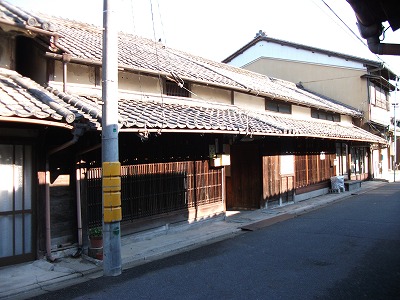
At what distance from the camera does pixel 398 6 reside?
17.9 feet

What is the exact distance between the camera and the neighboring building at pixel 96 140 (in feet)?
23.6

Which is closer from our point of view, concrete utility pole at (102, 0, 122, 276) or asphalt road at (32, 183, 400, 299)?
asphalt road at (32, 183, 400, 299)

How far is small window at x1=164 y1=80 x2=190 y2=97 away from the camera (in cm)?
1170

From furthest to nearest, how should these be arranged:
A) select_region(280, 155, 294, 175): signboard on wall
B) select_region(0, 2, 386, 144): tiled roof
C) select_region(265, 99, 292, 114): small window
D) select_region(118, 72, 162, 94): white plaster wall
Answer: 1. select_region(265, 99, 292, 114): small window
2. select_region(280, 155, 294, 175): signboard on wall
3. select_region(118, 72, 162, 94): white plaster wall
4. select_region(0, 2, 386, 144): tiled roof

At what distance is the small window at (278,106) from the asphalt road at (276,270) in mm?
7642

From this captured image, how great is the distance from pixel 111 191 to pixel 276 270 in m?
3.49

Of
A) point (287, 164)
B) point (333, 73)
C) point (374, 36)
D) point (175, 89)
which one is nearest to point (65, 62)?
point (175, 89)

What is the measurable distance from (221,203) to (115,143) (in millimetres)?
6574

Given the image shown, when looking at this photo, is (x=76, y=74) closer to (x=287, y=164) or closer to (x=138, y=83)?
(x=138, y=83)

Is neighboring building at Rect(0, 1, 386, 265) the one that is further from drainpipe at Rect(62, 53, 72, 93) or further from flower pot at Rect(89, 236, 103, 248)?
flower pot at Rect(89, 236, 103, 248)

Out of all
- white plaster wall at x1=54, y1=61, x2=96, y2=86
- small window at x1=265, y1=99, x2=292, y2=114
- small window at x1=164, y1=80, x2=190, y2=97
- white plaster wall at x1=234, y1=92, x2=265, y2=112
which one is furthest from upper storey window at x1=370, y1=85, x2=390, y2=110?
white plaster wall at x1=54, y1=61, x2=96, y2=86

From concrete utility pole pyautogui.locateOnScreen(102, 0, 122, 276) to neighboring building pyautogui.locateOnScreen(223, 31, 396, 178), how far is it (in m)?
22.6

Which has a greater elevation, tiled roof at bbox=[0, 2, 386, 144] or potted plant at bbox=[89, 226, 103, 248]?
tiled roof at bbox=[0, 2, 386, 144]

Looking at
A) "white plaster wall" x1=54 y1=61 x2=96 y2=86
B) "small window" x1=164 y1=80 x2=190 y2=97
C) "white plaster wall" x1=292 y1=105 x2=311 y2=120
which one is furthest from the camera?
"white plaster wall" x1=292 y1=105 x2=311 y2=120
